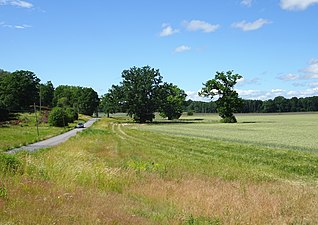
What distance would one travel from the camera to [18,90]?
132 m

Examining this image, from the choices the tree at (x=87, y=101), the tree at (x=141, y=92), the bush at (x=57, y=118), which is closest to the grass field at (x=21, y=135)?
the bush at (x=57, y=118)

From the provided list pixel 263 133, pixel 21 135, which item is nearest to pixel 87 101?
pixel 21 135

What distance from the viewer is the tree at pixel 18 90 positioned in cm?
12900

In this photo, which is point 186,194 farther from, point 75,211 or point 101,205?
point 75,211

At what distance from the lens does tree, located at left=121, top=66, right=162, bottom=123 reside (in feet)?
369

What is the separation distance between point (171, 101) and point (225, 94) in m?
43.3

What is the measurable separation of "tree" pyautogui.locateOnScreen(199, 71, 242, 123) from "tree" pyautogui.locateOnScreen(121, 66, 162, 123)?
640 inches

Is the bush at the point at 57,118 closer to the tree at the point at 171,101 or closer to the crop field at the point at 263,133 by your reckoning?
the crop field at the point at 263,133

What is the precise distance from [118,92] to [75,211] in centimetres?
10731

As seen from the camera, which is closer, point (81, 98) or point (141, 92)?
point (141, 92)

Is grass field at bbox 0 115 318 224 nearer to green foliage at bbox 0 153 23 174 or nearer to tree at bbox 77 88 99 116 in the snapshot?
green foliage at bbox 0 153 23 174

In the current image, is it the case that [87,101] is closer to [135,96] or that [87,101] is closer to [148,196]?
[135,96]

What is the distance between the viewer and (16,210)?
286 inches

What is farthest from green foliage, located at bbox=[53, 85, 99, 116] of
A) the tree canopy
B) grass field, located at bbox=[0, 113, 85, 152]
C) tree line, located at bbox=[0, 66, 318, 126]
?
grass field, located at bbox=[0, 113, 85, 152]
